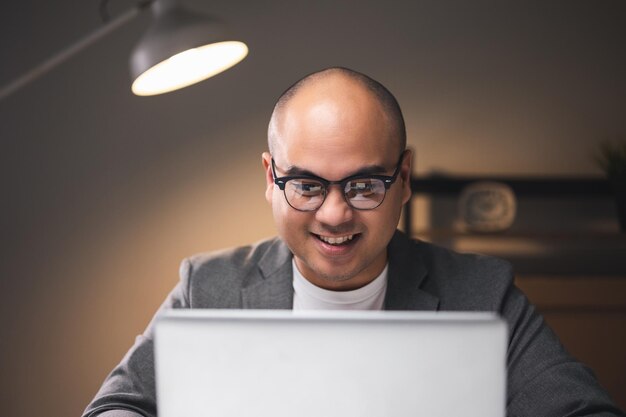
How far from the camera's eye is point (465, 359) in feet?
2.27

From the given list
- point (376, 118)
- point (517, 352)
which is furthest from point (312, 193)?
point (517, 352)

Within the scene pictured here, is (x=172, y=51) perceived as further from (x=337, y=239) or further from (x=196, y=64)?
(x=337, y=239)

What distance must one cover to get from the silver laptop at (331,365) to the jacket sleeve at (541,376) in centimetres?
66

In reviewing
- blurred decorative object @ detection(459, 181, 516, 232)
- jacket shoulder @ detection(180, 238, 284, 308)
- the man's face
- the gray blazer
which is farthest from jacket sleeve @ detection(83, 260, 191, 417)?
blurred decorative object @ detection(459, 181, 516, 232)

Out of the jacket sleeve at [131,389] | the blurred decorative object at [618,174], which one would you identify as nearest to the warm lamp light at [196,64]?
the jacket sleeve at [131,389]

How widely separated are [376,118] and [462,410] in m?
0.75

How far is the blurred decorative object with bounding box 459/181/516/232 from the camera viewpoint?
2.94m

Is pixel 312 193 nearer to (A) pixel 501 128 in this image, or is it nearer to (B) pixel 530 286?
(B) pixel 530 286

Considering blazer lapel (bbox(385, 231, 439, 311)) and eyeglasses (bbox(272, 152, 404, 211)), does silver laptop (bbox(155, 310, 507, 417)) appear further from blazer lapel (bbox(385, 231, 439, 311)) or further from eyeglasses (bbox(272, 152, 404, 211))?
blazer lapel (bbox(385, 231, 439, 311))

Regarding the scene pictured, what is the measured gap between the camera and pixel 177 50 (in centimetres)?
153

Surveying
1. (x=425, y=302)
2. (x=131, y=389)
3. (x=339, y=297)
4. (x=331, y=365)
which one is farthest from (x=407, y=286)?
(x=331, y=365)

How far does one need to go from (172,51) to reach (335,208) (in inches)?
21.5

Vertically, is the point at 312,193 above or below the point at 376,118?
below

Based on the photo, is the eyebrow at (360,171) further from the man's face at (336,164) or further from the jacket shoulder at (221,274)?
the jacket shoulder at (221,274)
